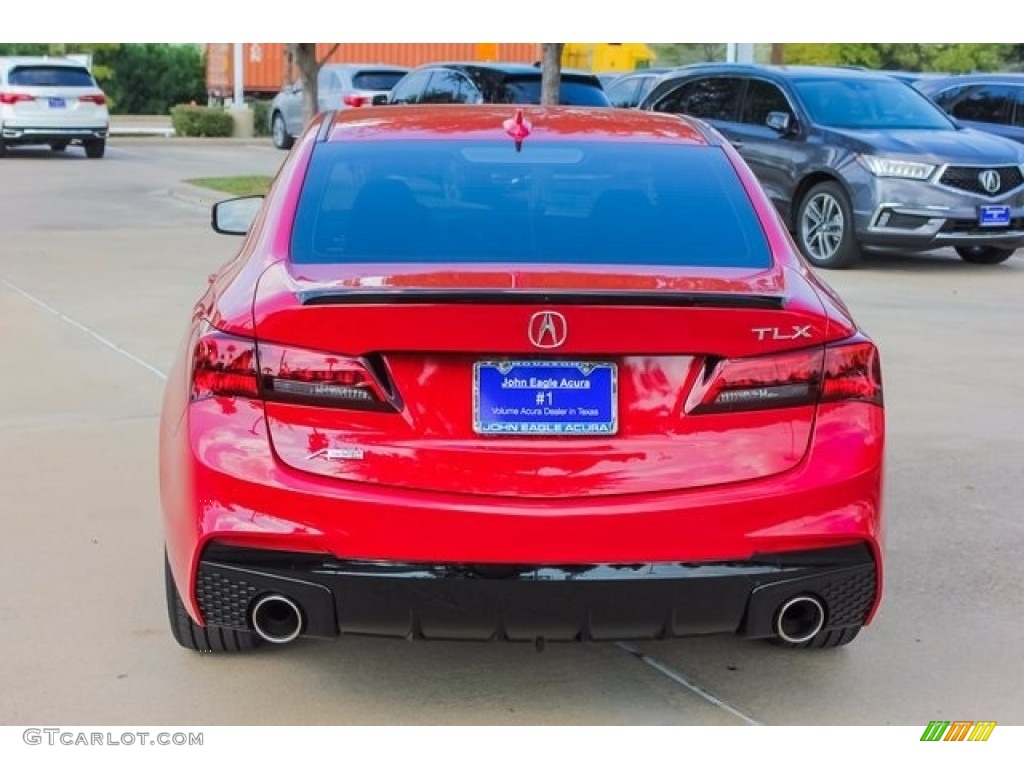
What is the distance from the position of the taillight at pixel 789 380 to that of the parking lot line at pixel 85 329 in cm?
508

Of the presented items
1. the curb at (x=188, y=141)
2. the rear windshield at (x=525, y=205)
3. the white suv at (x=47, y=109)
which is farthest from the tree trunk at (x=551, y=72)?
the curb at (x=188, y=141)

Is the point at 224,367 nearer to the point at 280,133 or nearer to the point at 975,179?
the point at 975,179

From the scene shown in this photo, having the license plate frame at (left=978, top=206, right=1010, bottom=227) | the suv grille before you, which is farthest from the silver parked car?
the license plate frame at (left=978, top=206, right=1010, bottom=227)

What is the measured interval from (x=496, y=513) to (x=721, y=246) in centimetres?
119

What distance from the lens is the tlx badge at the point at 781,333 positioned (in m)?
3.56

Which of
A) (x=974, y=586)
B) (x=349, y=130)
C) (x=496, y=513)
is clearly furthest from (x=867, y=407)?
(x=349, y=130)

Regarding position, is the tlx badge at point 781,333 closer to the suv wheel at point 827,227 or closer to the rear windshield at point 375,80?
the suv wheel at point 827,227

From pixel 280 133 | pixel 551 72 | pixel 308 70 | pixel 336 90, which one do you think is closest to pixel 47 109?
pixel 280 133

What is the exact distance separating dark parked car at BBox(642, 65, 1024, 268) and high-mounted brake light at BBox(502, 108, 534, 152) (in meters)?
8.77

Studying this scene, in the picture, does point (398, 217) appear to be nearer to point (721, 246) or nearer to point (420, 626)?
point (721, 246)

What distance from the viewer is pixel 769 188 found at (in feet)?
46.3

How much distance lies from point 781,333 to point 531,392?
2.03 ft

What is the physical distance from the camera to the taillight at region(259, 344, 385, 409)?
11.4ft

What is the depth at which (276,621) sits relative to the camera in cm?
365
